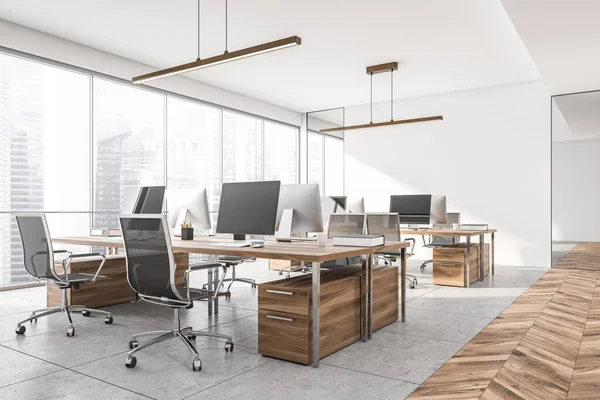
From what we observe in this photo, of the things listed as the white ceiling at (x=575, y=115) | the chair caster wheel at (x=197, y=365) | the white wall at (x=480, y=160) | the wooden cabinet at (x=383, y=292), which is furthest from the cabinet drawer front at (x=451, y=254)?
the chair caster wheel at (x=197, y=365)

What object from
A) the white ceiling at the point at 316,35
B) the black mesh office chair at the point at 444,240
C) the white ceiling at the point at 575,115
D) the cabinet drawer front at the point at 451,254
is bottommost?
the cabinet drawer front at the point at 451,254

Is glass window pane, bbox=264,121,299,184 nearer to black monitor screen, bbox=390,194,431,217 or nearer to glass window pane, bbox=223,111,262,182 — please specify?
glass window pane, bbox=223,111,262,182

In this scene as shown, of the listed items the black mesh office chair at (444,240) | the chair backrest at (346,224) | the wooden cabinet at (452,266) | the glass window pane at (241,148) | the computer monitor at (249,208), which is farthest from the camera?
the glass window pane at (241,148)

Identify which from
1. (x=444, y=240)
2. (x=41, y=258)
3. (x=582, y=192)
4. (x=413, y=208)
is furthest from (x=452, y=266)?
(x=582, y=192)

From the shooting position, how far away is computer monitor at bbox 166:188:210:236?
15.4 feet

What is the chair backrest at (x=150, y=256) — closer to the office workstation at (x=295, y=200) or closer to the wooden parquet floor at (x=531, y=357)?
the office workstation at (x=295, y=200)

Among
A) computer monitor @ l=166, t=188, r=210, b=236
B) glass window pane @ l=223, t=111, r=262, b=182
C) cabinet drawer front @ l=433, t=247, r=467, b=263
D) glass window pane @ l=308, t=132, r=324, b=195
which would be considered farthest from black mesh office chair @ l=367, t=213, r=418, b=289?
glass window pane @ l=308, t=132, r=324, b=195

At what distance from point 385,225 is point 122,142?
4.45 m

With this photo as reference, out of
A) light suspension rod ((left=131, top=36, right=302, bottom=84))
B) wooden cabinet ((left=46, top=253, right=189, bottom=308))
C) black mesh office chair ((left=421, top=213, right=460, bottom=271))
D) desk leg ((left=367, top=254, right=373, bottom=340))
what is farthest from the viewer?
black mesh office chair ((left=421, top=213, right=460, bottom=271))

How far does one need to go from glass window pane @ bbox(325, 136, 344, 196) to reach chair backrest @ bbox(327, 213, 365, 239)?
18.2 ft

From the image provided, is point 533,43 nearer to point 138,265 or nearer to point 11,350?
point 138,265

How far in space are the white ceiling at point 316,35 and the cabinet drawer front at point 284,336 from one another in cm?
372

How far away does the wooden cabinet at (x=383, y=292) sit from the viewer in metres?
3.86

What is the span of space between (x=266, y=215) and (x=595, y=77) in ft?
21.0
